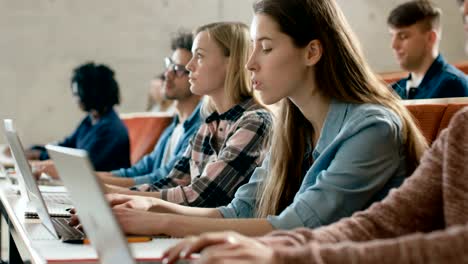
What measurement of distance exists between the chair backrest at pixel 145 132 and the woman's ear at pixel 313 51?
2485 mm

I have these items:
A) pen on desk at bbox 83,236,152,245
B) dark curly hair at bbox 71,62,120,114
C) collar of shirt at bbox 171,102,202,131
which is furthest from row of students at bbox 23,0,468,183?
pen on desk at bbox 83,236,152,245

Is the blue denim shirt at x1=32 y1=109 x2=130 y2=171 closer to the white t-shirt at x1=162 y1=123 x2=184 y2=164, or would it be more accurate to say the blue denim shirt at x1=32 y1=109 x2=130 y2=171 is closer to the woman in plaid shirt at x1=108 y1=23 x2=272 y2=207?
the white t-shirt at x1=162 y1=123 x2=184 y2=164

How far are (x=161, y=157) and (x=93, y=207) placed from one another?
8.96ft

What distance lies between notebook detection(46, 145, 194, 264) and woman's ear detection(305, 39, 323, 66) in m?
0.76

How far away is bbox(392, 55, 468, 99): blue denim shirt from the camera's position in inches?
120

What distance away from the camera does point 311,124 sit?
1940mm

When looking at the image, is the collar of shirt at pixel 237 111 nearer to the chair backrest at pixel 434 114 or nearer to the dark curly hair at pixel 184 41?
the chair backrest at pixel 434 114

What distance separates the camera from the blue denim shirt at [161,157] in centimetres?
318

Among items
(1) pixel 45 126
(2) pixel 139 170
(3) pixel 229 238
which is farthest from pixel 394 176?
(1) pixel 45 126

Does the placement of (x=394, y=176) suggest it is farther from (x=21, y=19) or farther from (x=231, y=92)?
(x=21, y=19)

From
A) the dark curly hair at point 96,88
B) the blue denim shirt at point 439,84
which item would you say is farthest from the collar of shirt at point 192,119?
the dark curly hair at point 96,88

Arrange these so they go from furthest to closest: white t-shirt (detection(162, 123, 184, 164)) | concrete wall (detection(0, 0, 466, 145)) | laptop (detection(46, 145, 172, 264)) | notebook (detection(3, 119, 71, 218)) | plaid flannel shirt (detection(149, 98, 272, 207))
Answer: concrete wall (detection(0, 0, 466, 145)) → white t-shirt (detection(162, 123, 184, 164)) → plaid flannel shirt (detection(149, 98, 272, 207)) → notebook (detection(3, 119, 71, 218)) → laptop (detection(46, 145, 172, 264))

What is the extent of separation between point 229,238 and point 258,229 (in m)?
0.69

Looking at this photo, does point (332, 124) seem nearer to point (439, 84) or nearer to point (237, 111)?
point (237, 111)
